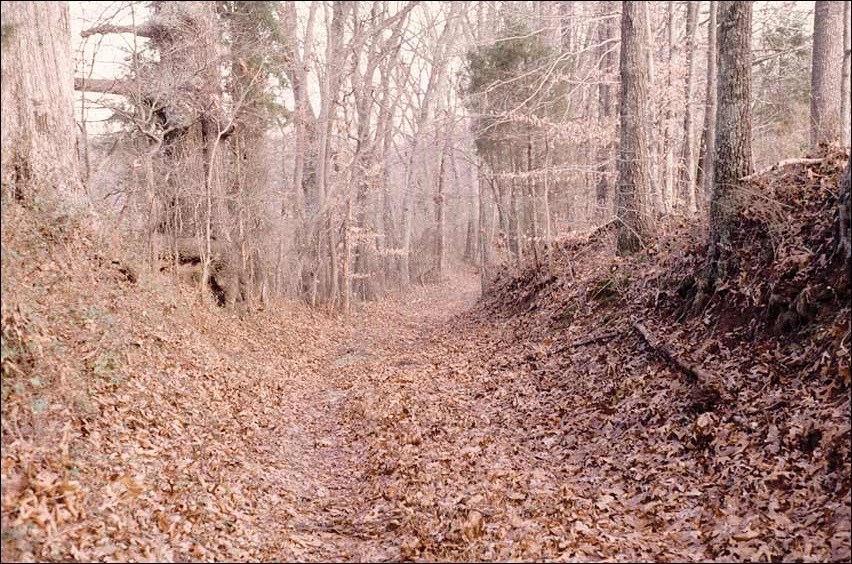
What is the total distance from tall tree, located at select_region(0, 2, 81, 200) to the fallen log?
338 inches

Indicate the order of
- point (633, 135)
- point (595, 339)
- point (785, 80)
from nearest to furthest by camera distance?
1. point (595, 339)
2. point (633, 135)
3. point (785, 80)

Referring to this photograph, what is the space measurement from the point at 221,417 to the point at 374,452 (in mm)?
2264

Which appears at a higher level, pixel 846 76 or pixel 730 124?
pixel 846 76

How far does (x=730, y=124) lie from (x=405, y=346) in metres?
9.15

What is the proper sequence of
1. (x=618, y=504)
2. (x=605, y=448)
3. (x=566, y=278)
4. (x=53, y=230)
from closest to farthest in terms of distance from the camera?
(x=618, y=504) < (x=605, y=448) < (x=53, y=230) < (x=566, y=278)

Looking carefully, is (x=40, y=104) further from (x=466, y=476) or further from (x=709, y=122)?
(x=709, y=122)

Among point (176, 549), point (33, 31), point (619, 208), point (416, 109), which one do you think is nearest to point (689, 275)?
point (619, 208)

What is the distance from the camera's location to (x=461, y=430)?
27.1 ft

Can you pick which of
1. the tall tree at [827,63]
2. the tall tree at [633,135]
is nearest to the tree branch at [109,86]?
the tall tree at [633,135]

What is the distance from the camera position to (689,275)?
364 inches

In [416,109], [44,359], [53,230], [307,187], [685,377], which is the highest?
[416,109]

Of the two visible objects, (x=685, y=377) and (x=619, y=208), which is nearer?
(x=685, y=377)

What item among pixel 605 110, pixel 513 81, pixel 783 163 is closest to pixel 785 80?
pixel 605 110

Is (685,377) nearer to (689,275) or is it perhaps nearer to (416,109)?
(689,275)
